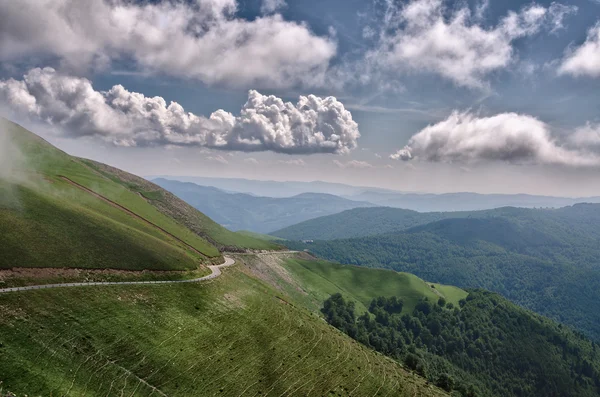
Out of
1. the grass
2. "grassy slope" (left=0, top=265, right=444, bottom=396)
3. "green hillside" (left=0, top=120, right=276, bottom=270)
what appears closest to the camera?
"grassy slope" (left=0, top=265, right=444, bottom=396)

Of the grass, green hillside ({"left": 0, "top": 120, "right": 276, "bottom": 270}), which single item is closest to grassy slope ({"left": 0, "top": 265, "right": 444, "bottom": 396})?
the grass

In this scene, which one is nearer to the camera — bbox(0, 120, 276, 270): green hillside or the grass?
the grass

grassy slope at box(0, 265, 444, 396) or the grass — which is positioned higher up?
Answer: the grass

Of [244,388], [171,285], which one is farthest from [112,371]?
[171,285]

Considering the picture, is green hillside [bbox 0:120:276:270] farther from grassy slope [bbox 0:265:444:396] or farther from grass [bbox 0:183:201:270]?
grassy slope [bbox 0:265:444:396]

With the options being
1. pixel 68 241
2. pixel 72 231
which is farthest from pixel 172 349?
pixel 72 231

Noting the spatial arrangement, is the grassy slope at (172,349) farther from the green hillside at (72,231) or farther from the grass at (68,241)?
the green hillside at (72,231)

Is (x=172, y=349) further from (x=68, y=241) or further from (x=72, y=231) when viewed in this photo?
(x=72, y=231)

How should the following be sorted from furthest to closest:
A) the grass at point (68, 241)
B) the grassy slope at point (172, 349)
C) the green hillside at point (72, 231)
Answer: the green hillside at point (72, 231) < the grass at point (68, 241) < the grassy slope at point (172, 349)

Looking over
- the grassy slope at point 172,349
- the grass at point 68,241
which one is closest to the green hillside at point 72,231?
the grass at point 68,241
